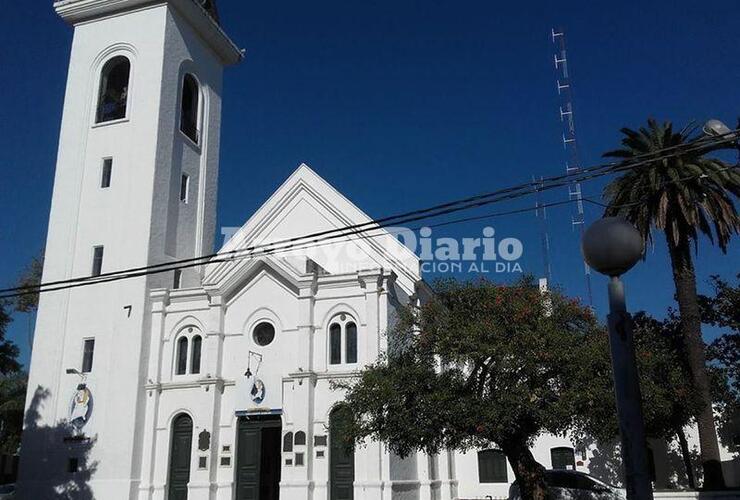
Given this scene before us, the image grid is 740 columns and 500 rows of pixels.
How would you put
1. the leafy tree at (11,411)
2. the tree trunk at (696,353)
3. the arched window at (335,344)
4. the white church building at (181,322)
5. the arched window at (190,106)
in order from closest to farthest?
the tree trunk at (696,353)
the white church building at (181,322)
the arched window at (335,344)
the arched window at (190,106)
the leafy tree at (11,411)

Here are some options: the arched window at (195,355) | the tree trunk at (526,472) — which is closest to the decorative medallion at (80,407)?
the arched window at (195,355)

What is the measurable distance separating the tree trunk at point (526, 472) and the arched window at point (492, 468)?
1164 centimetres

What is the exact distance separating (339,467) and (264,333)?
5.77 m

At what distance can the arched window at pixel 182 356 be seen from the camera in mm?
28203

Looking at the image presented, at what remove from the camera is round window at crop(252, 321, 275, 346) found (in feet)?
90.7

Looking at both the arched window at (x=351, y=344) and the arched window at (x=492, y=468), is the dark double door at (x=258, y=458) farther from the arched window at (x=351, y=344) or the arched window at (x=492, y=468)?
the arched window at (x=492, y=468)

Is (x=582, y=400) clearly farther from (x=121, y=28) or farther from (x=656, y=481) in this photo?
(x=121, y=28)

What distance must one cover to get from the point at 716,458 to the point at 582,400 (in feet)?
37.1

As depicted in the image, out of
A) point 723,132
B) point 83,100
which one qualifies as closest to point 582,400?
point 723,132

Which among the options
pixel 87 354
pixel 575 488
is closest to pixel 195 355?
pixel 87 354

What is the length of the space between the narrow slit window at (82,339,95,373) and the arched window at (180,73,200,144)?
1038 centimetres

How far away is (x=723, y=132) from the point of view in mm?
9328

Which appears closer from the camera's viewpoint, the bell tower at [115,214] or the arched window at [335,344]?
the arched window at [335,344]

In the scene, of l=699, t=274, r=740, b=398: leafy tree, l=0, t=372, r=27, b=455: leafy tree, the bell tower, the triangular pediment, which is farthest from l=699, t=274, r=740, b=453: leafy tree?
l=0, t=372, r=27, b=455: leafy tree
